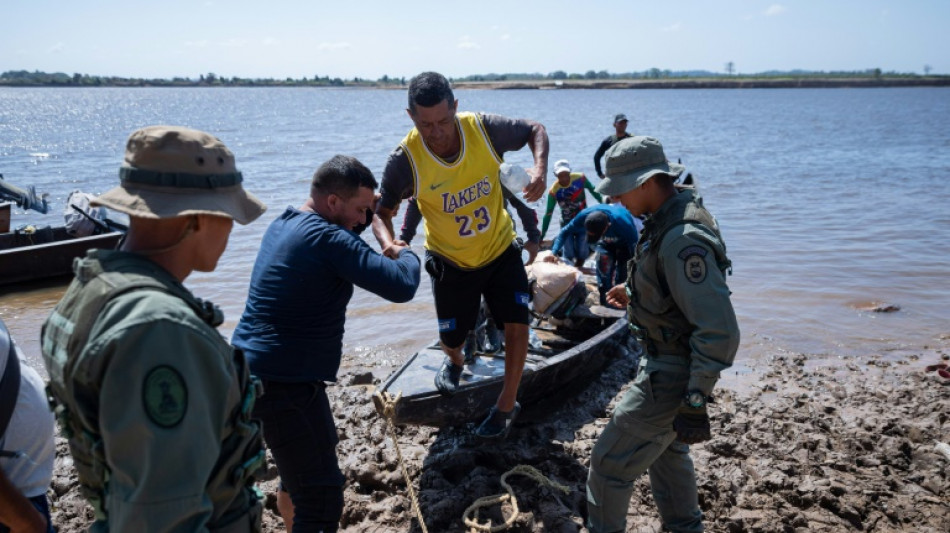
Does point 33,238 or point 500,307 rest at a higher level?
point 500,307

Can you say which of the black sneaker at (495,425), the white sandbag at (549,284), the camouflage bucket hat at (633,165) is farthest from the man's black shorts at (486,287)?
the white sandbag at (549,284)

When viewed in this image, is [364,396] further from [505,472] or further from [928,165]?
[928,165]

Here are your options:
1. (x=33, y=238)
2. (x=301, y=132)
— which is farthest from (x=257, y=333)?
(x=301, y=132)

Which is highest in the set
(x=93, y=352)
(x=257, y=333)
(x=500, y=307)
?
(x=93, y=352)

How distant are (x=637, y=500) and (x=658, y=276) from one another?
186 centimetres

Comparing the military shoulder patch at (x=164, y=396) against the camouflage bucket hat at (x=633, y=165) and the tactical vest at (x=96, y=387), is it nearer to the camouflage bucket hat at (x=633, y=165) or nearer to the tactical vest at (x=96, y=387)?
the tactical vest at (x=96, y=387)

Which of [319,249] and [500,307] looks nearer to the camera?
[319,249]

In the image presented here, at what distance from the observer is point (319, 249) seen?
3.10 metres

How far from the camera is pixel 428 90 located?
4188 millimetres

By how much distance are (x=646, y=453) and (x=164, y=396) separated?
2419mm

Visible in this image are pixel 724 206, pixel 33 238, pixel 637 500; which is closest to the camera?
pixel 637 500

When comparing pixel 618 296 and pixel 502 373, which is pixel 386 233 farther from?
pixel 502 373

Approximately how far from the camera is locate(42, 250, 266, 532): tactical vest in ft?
5.30

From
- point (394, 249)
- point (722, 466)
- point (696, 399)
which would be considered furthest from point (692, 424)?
point (722, 466)
